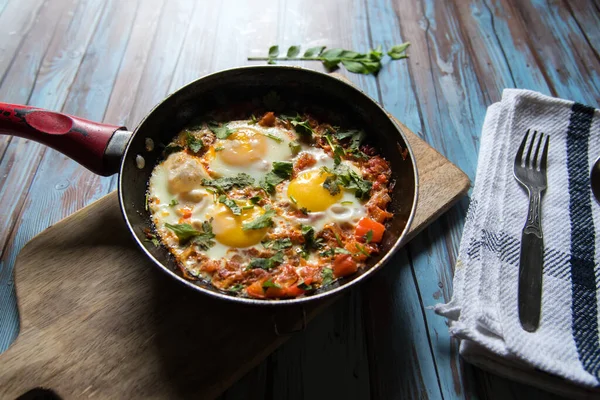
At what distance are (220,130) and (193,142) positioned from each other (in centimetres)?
20

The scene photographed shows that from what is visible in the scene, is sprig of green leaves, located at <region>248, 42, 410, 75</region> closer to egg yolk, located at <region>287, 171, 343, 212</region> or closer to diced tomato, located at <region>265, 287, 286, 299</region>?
egg yolk, located at <region>287, 171, 343, 212</region>

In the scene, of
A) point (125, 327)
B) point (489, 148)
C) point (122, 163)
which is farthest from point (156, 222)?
point (489, 148)

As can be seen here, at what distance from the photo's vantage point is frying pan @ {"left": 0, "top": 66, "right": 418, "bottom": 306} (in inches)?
91.1

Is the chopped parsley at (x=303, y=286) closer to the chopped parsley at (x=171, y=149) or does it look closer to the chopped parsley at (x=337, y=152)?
the chopped parsley at (x=337, y=152)

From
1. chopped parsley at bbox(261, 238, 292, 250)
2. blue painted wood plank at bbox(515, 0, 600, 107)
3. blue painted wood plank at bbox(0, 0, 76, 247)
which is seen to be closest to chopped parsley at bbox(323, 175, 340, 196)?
chopped parsley at bbox(261, 238, 292, 250)

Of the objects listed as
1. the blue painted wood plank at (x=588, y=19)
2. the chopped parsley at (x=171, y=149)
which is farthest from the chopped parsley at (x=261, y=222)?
the blue painted wood plank at (x=588, y=19)

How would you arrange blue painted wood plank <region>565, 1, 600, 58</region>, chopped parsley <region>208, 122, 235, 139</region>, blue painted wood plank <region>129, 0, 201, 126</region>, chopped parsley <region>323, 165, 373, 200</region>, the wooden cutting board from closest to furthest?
1. the wooden cutting board
2. chopped parsley <region>323, 165, 373, 200</region>
3. chopped parsley <region>208, 122, 235, 139</region>
4. blue painted wood plank <region>129, 0, 201, 126</region>
5. blue painted wood plank <region>565, 1, 600, 58</region>

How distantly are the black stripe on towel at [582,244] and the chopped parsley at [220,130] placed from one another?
6.99ft

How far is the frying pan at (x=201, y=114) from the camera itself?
231 cm

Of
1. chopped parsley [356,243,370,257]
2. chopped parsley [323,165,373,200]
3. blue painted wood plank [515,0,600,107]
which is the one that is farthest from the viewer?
blue painted wood plank [515,0,600,107]

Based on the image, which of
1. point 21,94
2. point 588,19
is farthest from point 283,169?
point 588,19

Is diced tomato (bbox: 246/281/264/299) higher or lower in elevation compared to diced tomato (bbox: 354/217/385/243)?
lower

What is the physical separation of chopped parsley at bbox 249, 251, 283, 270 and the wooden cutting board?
235 mm

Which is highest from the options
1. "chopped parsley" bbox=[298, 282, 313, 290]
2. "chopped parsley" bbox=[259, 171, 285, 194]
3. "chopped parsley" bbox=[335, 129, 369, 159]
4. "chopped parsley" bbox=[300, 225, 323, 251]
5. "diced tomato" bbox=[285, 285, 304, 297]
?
"chopped parsley" bbox=[335, 129, 369, 159]
